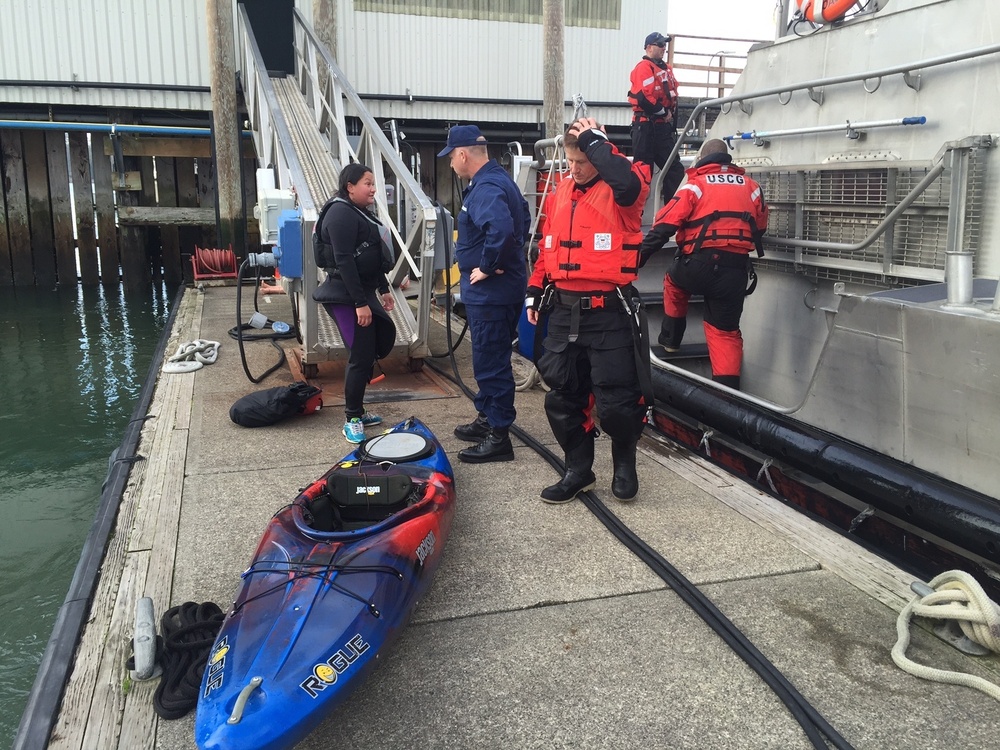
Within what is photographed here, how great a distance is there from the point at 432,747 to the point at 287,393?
3142mm

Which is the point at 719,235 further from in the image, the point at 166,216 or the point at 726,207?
the point at 166,216

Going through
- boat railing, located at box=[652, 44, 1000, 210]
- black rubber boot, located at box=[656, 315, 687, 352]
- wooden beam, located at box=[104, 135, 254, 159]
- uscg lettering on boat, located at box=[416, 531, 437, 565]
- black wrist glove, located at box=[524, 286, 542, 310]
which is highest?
wooden beam, located at box=[104, 135, 254, 159]

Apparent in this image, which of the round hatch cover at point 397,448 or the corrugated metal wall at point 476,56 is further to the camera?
the corrugated metal wall at point 476,56

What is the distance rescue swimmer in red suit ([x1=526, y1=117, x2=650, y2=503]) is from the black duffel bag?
1.98m

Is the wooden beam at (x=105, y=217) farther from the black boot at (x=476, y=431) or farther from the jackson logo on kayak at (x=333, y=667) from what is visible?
the jackson logo on kayak at (x=333, y=667)

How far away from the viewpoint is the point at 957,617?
2475mm

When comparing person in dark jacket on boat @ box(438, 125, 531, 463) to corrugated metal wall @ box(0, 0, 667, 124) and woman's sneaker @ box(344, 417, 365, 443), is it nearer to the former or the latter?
woman's sneaker @ box(344, 417, 365, 443)

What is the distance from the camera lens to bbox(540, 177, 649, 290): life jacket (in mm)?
3389

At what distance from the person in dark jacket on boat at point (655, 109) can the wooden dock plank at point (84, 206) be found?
10144mm

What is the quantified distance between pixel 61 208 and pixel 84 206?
13.5 inches

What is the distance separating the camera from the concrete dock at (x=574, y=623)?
2.18m

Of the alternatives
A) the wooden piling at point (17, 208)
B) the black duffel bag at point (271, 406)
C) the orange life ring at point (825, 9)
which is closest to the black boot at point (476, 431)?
the black duffel bag at point (271, 406)

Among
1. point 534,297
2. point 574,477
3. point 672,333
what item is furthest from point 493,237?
point 672,333

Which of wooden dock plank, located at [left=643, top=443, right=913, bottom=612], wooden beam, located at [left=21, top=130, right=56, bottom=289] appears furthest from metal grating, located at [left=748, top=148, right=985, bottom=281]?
wooden beam, located at [left=21, top=130, right=56, bottom=289]
